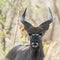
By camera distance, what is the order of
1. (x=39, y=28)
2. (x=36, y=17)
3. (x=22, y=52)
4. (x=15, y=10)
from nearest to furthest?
(x=39, y=28)
(x=22, y=52)
(x=15, y=10)
(x=36, y=17)

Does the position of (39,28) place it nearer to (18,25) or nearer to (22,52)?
(22,52)

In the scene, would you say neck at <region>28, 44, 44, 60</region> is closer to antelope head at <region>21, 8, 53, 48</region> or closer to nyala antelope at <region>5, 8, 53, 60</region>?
nyala antelope at <region>5, 8, 53, 60</region>

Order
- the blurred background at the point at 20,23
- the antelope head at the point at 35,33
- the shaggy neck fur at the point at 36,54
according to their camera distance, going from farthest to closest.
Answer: the blurred background at the point at 20,23 → the shaggy neck fur at the point at 36,54 → the antelope head at the point at 35,33

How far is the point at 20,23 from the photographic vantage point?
66.1ft

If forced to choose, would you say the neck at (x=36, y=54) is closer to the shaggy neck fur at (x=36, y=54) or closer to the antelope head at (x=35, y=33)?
the shaggy neck fur at (x=36, y=54)

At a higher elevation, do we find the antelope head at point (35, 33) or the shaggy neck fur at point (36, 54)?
the antelope head at point (35, 33)

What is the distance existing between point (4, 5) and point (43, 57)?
6794 mm

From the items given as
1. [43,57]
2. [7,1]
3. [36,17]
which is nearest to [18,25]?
[7,1]

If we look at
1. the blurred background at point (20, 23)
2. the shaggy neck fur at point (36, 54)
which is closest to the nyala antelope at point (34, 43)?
the shaggy neck fur at point (36, 54)

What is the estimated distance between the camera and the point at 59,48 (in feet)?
62.2

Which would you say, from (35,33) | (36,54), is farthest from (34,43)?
(36,54)

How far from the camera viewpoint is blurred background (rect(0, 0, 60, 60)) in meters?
18.7

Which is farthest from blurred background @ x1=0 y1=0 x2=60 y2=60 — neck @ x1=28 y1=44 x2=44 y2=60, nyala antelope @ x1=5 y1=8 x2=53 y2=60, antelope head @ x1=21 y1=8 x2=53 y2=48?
antelope head @ x1=21 y1=8 x2=53 y2=48

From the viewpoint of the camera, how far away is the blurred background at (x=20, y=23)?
1866 cm
